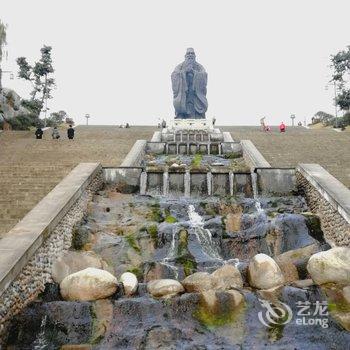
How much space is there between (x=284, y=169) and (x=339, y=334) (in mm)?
7672

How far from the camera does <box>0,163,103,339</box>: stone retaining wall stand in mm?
6901

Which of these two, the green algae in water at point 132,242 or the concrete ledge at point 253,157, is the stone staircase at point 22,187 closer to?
the green algae in water at point 132,242

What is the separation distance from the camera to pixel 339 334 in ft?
22.4

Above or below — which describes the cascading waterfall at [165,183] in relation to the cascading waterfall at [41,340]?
above

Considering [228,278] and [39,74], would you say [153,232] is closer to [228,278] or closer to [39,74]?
[228,278]

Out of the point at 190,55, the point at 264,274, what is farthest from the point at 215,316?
the point at 190,55

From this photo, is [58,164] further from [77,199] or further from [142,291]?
[142,291]

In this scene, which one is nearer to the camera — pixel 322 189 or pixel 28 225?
pixel 28 225

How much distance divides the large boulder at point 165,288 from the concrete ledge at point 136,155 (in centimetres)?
A: 788

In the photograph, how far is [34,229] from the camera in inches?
333

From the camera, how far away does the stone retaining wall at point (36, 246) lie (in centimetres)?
690

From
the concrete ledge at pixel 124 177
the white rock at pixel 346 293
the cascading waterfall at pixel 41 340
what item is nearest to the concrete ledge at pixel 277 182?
the concrete ledge at pixel 124 177

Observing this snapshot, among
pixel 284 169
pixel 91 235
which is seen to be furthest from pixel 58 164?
pixel 284 169

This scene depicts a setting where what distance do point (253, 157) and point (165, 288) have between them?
9807 millimetres
